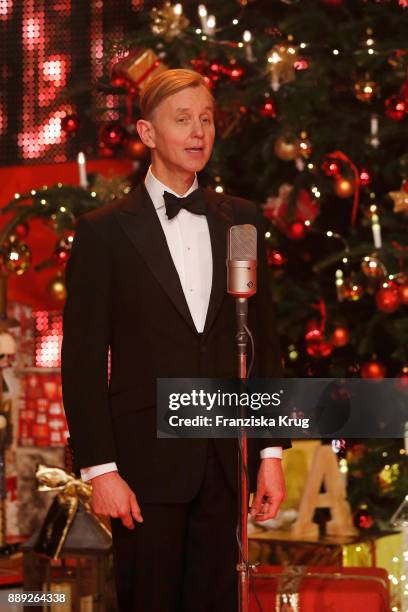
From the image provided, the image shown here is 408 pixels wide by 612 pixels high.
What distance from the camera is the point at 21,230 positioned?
4.60 metres

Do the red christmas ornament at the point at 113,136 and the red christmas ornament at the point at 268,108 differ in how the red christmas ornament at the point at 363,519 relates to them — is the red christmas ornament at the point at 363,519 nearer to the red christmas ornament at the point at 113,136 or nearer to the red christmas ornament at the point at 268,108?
the red christmas ornament at the point at 268,108

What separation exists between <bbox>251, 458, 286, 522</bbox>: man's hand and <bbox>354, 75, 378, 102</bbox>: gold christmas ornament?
2.02 m

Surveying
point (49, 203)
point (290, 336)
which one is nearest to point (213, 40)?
point (49, 203)

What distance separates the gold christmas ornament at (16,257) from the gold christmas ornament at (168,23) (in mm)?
948

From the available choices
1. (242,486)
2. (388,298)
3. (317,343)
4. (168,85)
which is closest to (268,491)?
(242,486)

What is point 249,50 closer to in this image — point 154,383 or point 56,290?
point 56,290

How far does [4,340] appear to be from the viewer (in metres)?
4.69

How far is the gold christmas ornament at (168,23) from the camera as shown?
432 centimetres

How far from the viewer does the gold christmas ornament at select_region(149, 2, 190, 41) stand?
14.2ft

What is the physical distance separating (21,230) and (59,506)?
1.20 m

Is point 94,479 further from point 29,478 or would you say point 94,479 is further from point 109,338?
point 29,478

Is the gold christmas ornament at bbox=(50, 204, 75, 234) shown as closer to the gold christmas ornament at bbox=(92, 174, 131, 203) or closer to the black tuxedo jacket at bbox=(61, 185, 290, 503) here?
the gold christmas ornament at bbox=(92, 174, 131, 203)

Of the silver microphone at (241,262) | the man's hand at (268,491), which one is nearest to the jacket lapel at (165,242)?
the silver microphone at (241,262)

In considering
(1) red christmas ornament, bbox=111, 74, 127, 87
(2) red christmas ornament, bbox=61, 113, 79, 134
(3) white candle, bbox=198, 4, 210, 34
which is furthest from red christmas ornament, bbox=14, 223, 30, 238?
(3) white candle, bbox=198, 4, 210, 34
